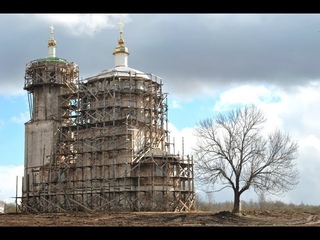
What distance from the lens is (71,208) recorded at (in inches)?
1656

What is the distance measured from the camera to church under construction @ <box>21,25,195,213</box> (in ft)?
133

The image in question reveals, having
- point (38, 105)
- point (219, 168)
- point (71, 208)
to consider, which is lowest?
point (71, 208)

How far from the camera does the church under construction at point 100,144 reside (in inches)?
1602

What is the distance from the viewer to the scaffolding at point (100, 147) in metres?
40.7

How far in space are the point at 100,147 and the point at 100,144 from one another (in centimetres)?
27

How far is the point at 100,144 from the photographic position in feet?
141

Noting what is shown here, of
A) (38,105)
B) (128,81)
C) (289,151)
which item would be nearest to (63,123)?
(38,105)

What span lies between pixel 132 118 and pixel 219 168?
1183cm

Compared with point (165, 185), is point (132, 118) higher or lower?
higher

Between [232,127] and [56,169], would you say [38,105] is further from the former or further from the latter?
[232,127]

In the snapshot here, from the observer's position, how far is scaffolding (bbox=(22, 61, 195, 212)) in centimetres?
4066

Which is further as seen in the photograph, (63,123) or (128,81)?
(63,123)
